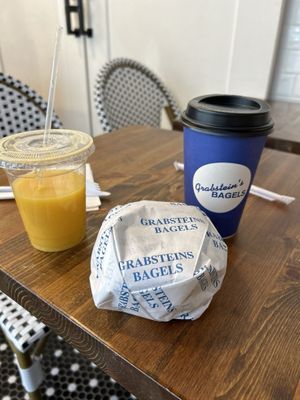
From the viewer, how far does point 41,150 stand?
1.43 ft

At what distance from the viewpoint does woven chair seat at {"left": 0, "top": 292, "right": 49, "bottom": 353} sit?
2.47 ft

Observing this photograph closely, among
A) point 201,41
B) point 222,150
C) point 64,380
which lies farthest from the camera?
point 201,41

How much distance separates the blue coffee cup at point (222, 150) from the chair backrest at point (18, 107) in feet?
2.71

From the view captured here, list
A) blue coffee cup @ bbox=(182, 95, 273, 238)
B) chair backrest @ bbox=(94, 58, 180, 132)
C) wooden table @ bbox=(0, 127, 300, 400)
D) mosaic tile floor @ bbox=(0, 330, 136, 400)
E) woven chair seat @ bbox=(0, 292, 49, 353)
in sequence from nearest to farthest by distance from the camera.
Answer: wooden table @ bbox=(0, 127, 300, 400)
blue coffee cup @ bbox=(182, 95, 273, 238)
woven chair seat @ bbox=(0, 292, 49, 353)
mosaic tile floor @ bbox=(0, 330, 136, 400)
chair backrest @ bbox=(94, 58, 180, 132)

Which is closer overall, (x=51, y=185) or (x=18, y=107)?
(x=51, y=185)

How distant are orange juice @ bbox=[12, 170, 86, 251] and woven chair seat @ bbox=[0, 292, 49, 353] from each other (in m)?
0.37

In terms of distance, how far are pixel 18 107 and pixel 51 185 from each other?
813 millimetres

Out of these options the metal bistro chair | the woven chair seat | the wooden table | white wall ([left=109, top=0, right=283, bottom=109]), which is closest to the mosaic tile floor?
the metal bistro chair

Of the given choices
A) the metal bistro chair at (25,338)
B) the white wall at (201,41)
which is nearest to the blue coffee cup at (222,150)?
the metal bistro chair at (25,338)

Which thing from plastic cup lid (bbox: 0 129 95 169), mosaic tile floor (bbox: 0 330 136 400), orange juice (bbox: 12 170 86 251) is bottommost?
mosaic tile floor (bbox: 0 330 136 400)

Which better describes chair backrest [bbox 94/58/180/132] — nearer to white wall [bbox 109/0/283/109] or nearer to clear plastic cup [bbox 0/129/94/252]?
white wall [bbox 109/0/283/109]

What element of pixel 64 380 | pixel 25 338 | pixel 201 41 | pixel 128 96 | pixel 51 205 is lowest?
pixel 64 380

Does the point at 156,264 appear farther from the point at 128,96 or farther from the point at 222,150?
the point at 128,96

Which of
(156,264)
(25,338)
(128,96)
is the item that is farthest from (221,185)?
(128,96)
